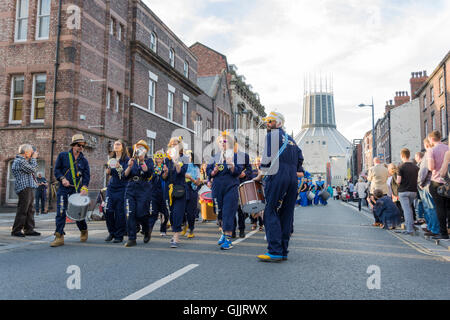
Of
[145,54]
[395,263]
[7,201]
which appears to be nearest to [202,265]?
[395,263]

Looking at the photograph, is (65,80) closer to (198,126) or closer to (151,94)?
(151,94)

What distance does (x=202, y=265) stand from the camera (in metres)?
5.35

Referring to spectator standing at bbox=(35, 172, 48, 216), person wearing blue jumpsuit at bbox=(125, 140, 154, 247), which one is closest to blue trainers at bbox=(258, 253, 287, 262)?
person wearing blue jumpsuit at bbox=(125, 140, 154, 247)

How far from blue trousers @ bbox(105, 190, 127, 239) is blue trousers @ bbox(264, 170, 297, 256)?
10.6ft

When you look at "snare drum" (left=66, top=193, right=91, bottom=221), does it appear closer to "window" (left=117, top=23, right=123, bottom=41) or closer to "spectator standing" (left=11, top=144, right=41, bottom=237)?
"spectator standing" (left=11, top=144, right=41, bottom=237)

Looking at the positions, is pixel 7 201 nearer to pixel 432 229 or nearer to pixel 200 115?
pixel 432 229

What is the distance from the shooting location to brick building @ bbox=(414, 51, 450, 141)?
27.4 meters

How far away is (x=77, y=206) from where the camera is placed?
7.16 m

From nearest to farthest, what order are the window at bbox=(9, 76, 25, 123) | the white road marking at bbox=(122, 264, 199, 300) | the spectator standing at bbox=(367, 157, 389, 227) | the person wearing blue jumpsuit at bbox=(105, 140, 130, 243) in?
the white road marking at bbox=(122, 264, 199, 300), the person wearing blue jumpsuit at bbox=(105, 140, 130, 243), the spectator standing at bbox=(367, 157, 389, 227), the window at bbox=(9, 76, 25, 123)

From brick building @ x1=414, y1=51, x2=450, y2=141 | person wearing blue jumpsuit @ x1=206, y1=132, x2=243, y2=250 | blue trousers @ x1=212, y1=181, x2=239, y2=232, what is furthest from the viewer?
brick building @ x1=414, y1=51, x2=450, y2=141

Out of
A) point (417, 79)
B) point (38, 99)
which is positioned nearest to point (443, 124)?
point (417, 79)

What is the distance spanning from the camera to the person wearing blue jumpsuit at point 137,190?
286 inches

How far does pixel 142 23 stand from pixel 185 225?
55.2 ft
